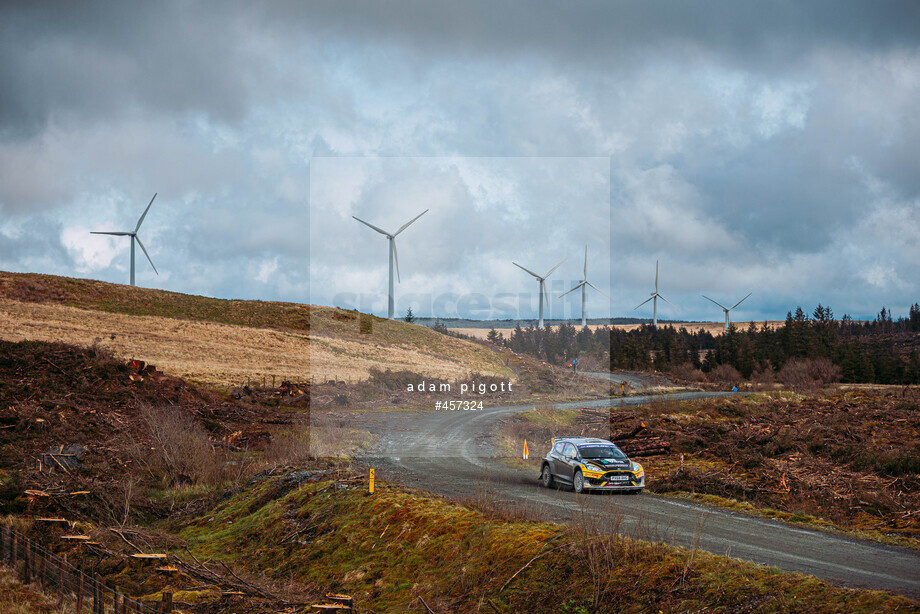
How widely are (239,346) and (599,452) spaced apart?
60401mm

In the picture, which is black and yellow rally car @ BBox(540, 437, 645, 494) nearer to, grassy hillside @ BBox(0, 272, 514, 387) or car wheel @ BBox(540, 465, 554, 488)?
car wheel @ BBox(540, 465, 554, 488)

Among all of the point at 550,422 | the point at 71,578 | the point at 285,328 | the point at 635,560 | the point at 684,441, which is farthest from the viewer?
the point at 285,328

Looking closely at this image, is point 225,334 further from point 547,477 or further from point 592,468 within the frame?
point 592,468

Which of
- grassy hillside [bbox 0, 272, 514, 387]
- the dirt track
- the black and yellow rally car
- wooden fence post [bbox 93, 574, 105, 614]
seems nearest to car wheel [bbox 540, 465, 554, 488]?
the black and yellow rally car

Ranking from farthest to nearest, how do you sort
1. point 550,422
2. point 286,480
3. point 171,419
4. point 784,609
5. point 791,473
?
point 550,422, point 171,419, point 791,473, point 286,480, point 784,609

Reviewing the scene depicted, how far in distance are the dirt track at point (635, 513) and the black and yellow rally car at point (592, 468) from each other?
47 cm

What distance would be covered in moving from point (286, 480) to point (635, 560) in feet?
44.6

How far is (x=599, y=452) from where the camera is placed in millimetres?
25078

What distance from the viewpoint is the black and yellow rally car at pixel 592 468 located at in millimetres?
23938

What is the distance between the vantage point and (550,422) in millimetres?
47625

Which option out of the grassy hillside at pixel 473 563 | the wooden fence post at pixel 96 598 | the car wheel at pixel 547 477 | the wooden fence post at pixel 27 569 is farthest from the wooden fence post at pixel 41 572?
the car wheel at pixel 547 477

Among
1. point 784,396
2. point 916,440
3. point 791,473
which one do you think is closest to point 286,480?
point 791,473

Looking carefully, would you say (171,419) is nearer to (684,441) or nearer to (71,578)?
(71,578)

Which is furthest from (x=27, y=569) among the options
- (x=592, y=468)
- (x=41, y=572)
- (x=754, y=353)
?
(x=754, y=353)
